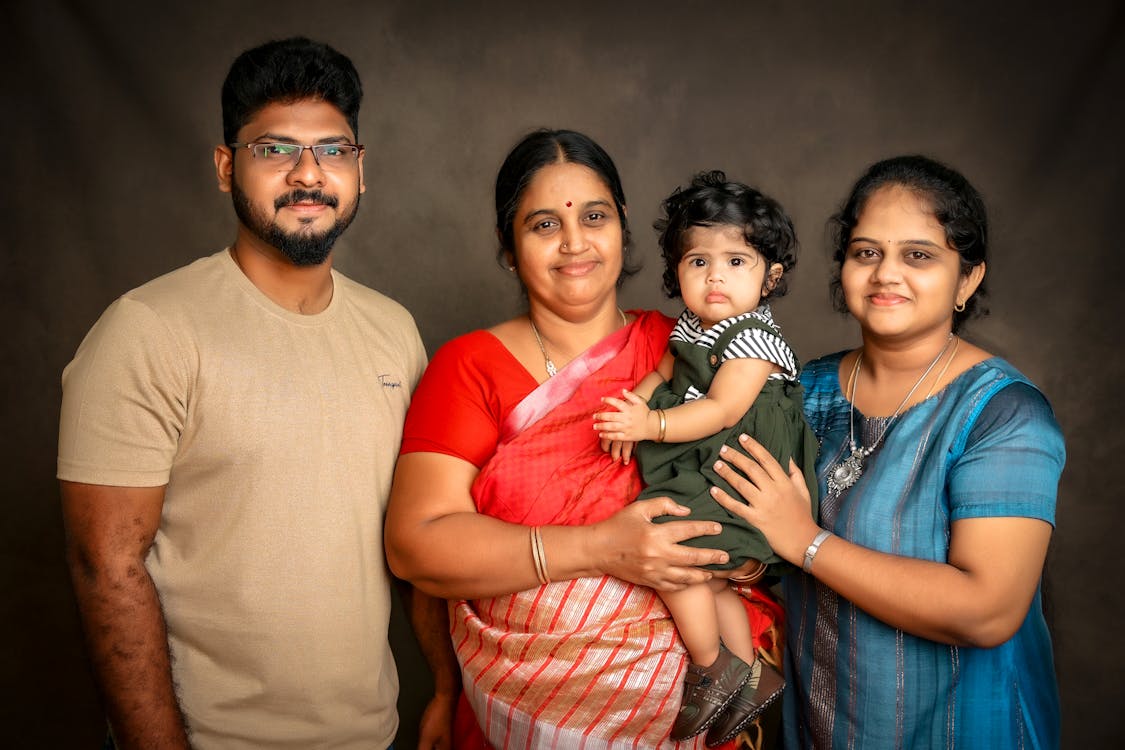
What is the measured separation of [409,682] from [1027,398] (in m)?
2.40

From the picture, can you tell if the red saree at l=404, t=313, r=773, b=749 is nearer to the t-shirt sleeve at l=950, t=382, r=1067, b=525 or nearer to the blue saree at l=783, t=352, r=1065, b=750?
the blue saree at l=783, t=352, r=1065, b=750

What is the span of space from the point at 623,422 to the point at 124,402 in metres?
0.91

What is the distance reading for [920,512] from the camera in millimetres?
1716

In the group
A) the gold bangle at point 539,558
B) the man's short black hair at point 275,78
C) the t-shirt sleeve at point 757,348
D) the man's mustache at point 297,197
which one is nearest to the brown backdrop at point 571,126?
the man's short black hair at point 275,78

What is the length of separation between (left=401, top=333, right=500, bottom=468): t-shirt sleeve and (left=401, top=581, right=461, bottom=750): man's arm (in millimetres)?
468

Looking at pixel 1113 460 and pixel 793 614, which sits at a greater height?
pixel 1113 460

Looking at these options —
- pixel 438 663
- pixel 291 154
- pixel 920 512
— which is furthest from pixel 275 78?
pixel 920 512

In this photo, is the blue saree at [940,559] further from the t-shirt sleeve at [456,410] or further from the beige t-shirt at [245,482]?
the beige t-shirt at [245,482]

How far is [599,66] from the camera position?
3268mm

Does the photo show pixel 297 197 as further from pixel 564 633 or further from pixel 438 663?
pixel 438 663

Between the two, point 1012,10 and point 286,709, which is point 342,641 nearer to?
point 286,709

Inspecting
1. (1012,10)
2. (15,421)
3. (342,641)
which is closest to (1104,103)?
(1012,10)

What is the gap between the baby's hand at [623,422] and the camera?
1.75m

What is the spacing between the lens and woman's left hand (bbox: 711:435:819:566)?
1765 millimetres
